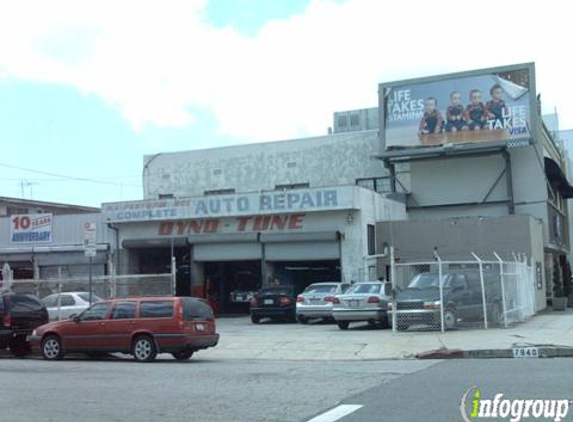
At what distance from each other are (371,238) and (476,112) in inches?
415

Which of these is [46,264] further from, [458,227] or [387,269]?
[458,227]

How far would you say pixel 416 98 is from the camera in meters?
39.5

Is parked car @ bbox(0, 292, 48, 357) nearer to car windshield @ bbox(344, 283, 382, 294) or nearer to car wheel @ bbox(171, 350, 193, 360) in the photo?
car wheel @ bbox(171, 350, 193, 360)

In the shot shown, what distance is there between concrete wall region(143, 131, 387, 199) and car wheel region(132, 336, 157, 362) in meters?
26.8

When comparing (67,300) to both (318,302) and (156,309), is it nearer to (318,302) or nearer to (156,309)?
(318,302)

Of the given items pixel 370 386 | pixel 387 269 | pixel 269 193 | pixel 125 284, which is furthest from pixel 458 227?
pixel 370 386

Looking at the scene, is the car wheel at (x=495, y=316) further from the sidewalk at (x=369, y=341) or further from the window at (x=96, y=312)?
the window at (x=96, y=312)

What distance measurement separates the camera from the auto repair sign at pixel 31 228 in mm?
36594

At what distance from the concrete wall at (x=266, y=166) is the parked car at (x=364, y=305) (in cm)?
1954

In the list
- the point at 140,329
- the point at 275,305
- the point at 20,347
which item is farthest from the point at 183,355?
the point at 275,305

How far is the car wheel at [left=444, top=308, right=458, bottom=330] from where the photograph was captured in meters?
20.8

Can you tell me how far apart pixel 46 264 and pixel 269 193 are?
494 inches

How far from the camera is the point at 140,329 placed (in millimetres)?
17125

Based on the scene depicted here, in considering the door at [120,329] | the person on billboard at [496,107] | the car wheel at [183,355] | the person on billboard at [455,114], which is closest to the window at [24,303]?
the door at [120,329]
